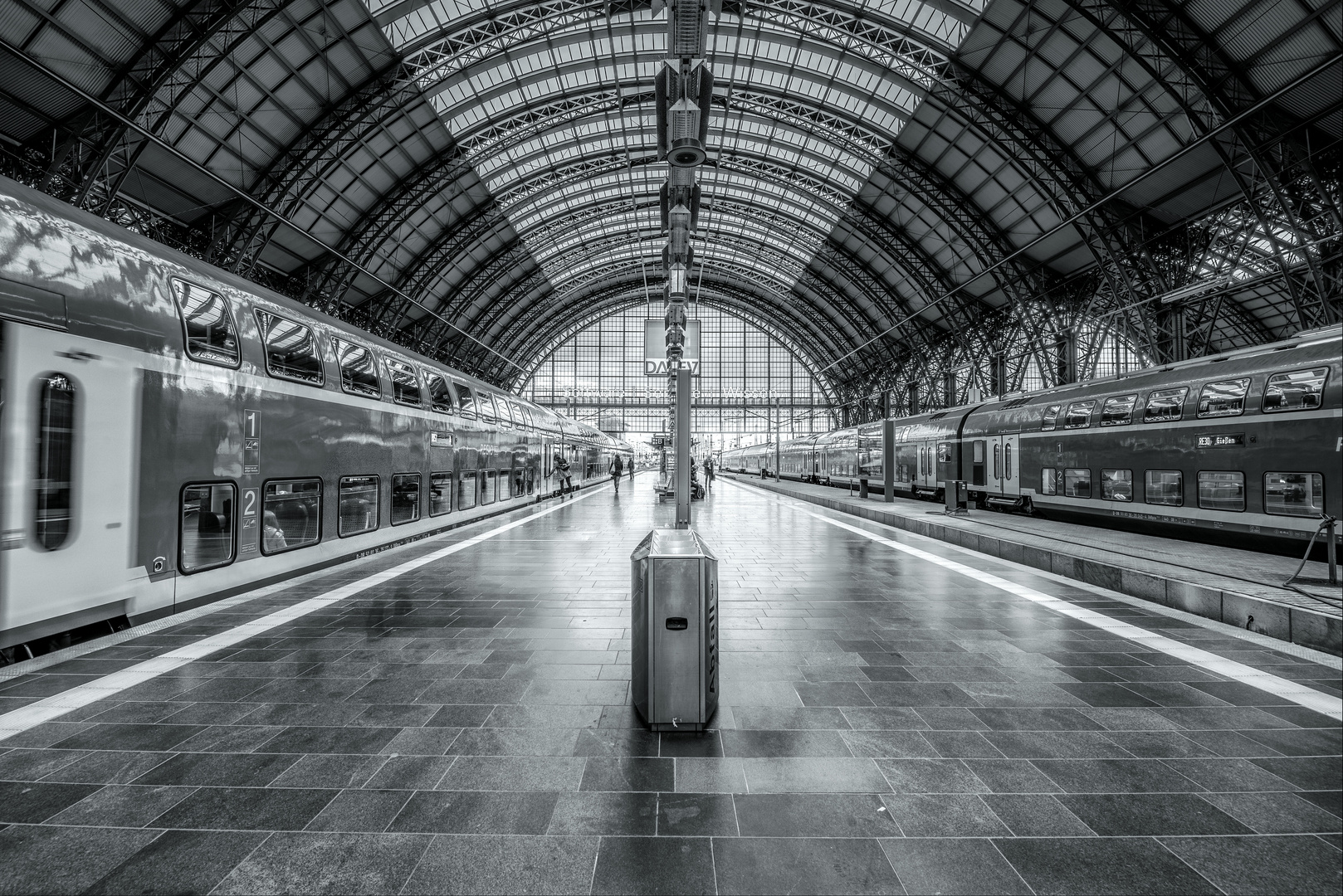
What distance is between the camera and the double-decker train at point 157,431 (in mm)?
4785

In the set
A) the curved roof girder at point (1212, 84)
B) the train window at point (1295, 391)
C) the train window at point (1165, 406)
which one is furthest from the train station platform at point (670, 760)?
the curved roof girder at point (1212, 84)

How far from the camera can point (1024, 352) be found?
32969 mm

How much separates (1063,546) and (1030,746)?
7.67 metres

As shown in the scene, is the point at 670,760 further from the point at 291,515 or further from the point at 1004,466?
the point at 1004,466

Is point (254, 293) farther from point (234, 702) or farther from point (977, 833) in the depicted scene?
point (977, 833)

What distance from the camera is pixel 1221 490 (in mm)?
10773

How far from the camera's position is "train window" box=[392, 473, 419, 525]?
11.0m

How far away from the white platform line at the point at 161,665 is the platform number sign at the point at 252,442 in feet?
5.68

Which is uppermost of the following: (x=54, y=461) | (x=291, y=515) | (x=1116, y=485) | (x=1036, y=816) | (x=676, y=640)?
(x=54, y=461)

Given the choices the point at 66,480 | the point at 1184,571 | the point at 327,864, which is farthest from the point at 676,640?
the point at 1184,571

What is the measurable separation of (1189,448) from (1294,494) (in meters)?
2.02

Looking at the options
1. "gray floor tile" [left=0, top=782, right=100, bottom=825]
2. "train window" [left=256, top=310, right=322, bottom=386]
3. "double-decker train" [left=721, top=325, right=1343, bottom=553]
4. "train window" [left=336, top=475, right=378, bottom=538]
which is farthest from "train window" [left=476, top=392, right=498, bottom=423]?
"double-decker train" [left=721, top=325, right=1343, bottom=553]

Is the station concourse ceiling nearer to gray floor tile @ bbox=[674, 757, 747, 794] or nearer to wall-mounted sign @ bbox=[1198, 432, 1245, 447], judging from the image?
wall-mounted sign @ bbox=[1198, 432, 1245, 447]

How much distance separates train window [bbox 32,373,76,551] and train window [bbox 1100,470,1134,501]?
17.0 meters
